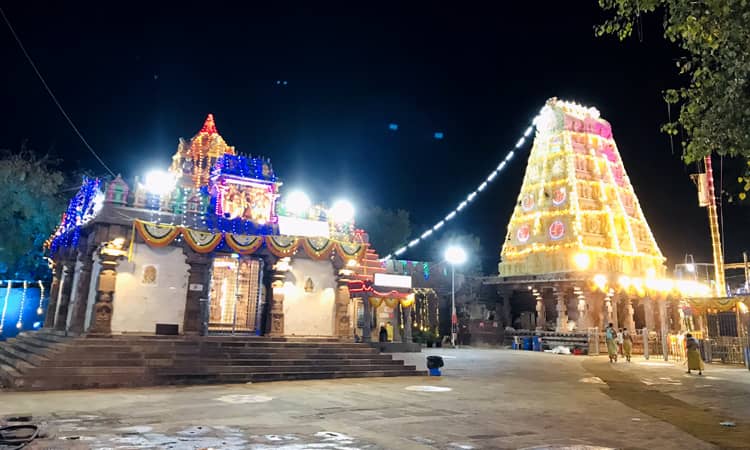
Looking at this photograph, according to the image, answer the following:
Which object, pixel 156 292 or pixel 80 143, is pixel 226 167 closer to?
pixel 156 292

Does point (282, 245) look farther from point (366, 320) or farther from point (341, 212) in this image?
point (366, 320)

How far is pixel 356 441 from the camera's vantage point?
275 inches

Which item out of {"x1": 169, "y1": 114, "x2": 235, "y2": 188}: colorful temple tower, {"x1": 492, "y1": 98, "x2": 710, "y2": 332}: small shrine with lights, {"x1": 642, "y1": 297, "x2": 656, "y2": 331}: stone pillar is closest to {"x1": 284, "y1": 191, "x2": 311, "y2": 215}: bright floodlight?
{"x1": 169, "y1": 114, "x2": 235, "y2": 188}: colorful temple tower

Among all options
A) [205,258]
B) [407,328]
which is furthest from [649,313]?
[205,258]

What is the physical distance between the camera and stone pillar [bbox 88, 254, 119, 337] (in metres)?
15.2

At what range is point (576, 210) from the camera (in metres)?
37.6

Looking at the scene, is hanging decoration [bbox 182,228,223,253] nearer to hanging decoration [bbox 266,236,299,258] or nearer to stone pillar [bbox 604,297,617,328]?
hanging decoration [bbox 266,236,299,258]

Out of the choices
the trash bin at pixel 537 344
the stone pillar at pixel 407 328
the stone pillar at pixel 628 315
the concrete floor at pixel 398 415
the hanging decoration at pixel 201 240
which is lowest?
the concrete floor at pixel 398 415

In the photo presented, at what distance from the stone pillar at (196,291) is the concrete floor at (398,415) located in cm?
405

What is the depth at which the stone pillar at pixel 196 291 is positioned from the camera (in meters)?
16.7

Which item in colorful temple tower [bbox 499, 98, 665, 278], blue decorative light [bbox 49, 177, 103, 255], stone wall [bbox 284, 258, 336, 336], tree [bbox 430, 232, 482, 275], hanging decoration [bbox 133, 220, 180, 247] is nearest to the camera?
hanging decoration [bbox 133, 220, 180, 247]

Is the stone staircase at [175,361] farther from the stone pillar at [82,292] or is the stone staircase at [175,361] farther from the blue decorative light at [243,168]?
the blue decorative light at [243,168]

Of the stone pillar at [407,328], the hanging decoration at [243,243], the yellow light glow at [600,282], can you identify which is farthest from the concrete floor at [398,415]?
the yellow light glow at [600,282]

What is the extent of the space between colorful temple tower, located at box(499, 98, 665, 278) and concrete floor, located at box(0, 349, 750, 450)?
2253 cm
